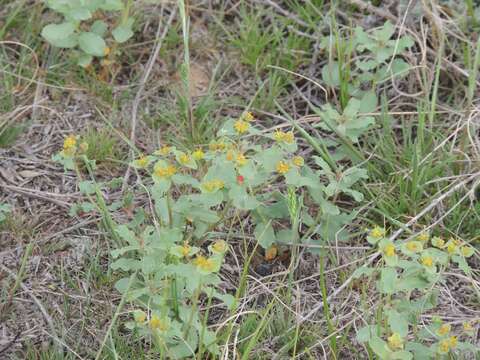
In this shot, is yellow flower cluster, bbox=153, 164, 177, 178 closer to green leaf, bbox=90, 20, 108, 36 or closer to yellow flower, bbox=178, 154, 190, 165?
yellow flower, bbox=178, 154, 190, 165

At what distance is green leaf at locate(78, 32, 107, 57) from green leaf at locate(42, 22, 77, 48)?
0.05m

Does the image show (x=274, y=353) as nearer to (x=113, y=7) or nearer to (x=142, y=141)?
(x=142, y=141)

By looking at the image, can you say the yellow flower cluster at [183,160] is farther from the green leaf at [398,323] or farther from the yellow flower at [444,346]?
the yellow flower at [444,346]

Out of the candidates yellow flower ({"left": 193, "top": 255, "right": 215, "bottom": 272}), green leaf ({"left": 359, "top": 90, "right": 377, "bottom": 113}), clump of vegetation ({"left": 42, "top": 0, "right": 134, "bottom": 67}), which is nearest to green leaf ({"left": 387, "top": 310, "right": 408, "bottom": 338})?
yellow flower ({"left": 193, "top": 255, "right": 215, "bottom": 272})

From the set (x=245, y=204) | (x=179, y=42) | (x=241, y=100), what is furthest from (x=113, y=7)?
(x=245, y=204)

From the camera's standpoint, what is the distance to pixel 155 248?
2.16 metres

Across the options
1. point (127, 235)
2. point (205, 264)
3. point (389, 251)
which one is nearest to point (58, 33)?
point (127, 235)

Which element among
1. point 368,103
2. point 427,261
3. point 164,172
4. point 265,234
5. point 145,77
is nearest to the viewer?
point 427,261

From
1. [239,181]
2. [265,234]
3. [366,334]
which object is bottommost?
[265,234]

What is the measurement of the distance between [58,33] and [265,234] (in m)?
0.98

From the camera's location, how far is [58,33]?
2.82m

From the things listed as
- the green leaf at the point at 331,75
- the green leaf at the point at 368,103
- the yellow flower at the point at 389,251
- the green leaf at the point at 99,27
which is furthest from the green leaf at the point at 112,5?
the yellow flower at the point at 389,251

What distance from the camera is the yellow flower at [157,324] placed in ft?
6.31

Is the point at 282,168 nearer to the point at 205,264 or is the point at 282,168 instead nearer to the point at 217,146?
the point at 217,146
